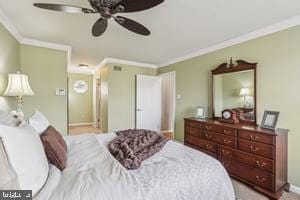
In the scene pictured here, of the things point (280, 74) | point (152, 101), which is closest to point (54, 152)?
point (280, 74)

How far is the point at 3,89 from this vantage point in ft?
8.05

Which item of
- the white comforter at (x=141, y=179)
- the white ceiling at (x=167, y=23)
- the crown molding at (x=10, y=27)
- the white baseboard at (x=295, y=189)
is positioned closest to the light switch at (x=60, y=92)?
the white ceiling at (x=167, y=23)

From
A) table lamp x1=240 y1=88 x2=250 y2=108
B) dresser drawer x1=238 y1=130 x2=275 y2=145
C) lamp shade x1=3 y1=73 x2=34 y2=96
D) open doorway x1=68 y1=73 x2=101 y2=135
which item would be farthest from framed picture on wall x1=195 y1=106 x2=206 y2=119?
open doorway x1=68 y1=73 x2=101 y2=135

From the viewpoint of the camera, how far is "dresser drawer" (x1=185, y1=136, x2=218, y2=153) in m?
2.79

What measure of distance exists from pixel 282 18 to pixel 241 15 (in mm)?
605

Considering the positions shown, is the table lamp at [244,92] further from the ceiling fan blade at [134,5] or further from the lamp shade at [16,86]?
the lamp shade at [16,86]

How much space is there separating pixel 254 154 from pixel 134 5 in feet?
7.80

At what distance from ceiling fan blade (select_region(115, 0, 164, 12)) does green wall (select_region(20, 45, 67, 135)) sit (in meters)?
2.67

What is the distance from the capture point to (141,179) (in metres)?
1.12

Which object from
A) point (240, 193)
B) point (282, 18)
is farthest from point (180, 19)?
point (240, 193)

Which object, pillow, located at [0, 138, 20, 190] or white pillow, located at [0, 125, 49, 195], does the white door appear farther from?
pillow, located at [0, 138, 20, 190]

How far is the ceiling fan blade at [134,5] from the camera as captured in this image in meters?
1.46

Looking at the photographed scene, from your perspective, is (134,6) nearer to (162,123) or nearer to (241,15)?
(241,15)

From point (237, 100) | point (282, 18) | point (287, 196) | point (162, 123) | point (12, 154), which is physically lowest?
point (287, 196)
